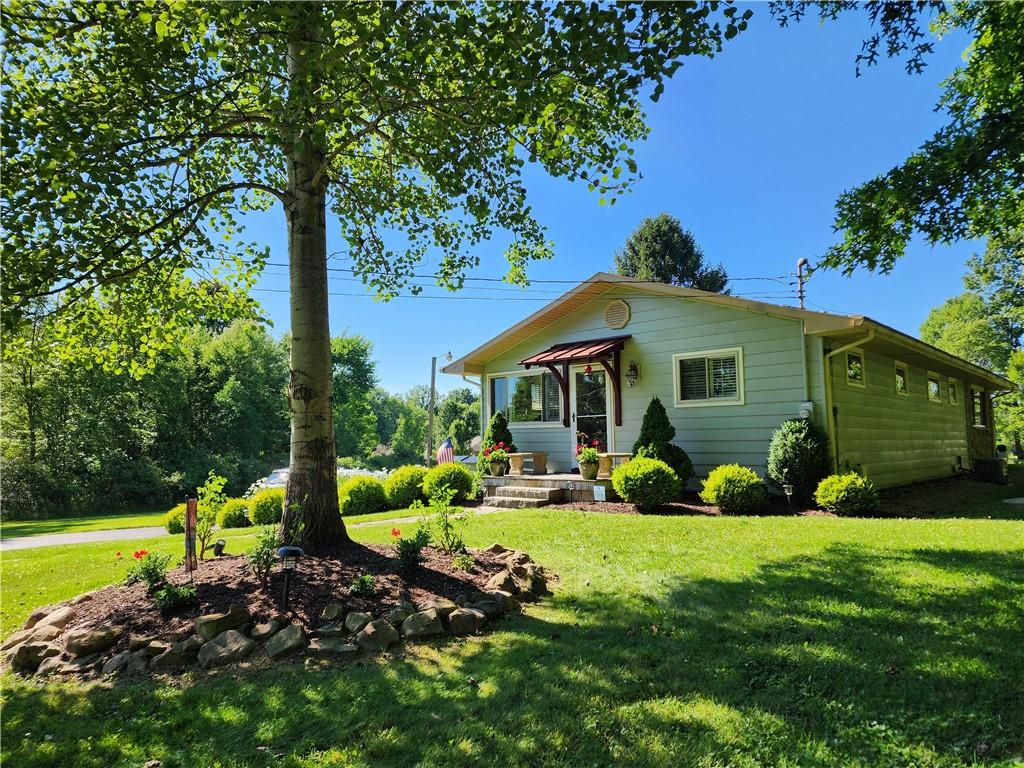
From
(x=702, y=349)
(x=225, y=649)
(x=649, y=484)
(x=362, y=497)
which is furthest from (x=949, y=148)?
(x=362, y=497)

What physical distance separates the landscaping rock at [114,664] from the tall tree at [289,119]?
63.8 inches

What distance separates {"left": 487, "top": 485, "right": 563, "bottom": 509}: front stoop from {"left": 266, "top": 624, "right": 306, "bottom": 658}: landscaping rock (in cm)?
708

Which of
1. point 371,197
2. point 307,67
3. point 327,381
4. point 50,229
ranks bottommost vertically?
point 327,381

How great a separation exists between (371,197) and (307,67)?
347cm

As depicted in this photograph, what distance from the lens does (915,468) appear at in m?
13.1

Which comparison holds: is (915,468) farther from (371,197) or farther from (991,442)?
(371,197)

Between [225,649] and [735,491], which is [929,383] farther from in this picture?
[225,649]

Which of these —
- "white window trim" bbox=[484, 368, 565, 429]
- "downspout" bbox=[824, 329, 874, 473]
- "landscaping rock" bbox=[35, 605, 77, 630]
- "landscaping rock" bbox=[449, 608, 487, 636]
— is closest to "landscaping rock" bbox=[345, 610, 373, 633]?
"landscaping rock" bbox=[449, 608, 487, 636]

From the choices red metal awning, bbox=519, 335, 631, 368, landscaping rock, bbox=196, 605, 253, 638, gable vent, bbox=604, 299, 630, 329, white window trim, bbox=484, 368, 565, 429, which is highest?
gable vent, bbox=604, 299, 630, 329

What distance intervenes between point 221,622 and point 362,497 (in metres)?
7.98

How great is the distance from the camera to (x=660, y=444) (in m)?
9.98

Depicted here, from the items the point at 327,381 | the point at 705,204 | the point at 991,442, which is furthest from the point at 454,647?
the point at 991,442

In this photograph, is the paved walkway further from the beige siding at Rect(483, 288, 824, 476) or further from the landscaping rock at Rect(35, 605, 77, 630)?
the landscaping rock at Rect(35, 605, 77, 630)

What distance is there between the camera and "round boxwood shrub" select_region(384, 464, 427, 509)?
11.6m
